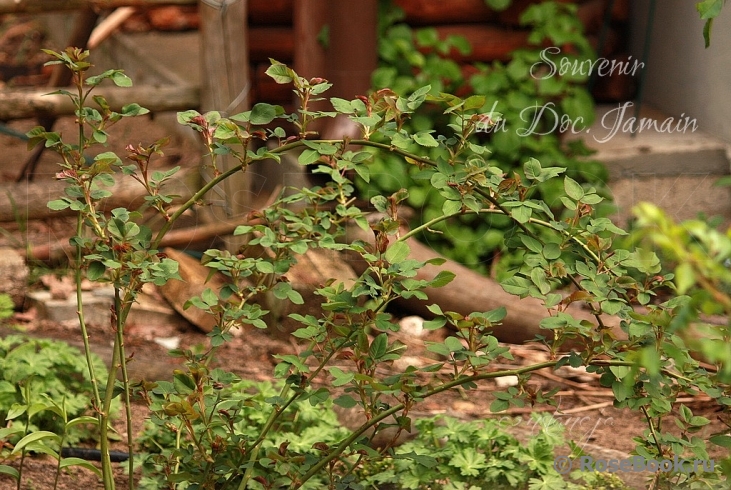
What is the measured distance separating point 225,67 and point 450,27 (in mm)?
1213

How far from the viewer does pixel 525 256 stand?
67.0 inches

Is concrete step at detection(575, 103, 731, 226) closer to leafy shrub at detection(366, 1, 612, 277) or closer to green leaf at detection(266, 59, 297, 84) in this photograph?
leafy shrub at detection(366, 1, 612, 277)

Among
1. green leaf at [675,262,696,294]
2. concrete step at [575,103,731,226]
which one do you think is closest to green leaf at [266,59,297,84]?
green leaf at [675,262,696,294]

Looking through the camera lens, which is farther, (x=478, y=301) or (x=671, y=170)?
(x=671, y=170)

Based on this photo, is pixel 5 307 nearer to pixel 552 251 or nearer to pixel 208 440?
pixel 208 440

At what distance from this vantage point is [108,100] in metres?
3.88

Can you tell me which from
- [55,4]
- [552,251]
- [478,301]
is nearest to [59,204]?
[552,251]

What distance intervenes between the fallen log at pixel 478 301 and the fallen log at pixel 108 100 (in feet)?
3.17

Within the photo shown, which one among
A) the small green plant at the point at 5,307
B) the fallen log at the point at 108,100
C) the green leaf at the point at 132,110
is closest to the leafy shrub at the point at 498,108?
the fallen log at the point at 108,100

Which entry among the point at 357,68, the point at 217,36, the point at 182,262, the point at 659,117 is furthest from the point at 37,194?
the point at 659,117

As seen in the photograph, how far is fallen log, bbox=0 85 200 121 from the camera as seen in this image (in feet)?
12.4

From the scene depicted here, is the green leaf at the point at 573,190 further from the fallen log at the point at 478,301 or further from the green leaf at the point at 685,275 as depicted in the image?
the fallen log at the point at 478,301

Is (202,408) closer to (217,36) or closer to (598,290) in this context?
(598,290)

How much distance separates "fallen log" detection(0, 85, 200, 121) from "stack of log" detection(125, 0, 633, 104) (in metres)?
0.67
